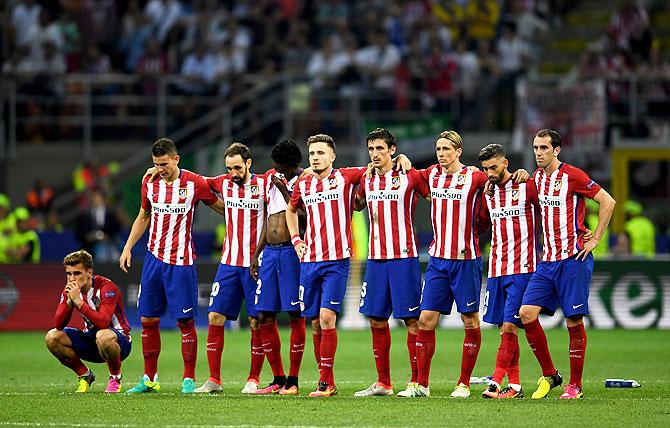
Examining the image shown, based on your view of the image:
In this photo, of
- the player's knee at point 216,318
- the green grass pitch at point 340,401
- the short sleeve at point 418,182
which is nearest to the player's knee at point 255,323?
the player's knee at point 216,318

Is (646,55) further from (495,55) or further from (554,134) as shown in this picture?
(554,134)

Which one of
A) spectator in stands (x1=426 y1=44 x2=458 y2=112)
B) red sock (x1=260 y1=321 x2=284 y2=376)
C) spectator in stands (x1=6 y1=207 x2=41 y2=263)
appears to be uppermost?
spectator in stands (x1=426 y1=44 x2=458 y2=112)

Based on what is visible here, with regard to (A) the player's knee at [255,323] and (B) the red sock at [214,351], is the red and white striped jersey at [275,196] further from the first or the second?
(B) the red sock at [214,351]

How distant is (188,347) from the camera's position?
1362 cm

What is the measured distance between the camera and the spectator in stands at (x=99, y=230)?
23.5m

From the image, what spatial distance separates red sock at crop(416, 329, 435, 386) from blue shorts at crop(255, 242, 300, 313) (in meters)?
1.25

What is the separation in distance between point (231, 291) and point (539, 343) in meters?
3.04

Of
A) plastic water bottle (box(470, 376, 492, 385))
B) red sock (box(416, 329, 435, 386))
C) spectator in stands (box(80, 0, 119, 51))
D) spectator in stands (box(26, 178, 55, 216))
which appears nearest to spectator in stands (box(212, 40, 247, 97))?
spectator in stands (box(80, 0, 119, 51))

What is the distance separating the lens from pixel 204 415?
448 inches

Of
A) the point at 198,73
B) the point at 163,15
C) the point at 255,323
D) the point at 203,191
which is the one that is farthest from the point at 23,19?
the point at 255,323

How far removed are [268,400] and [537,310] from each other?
261 cm

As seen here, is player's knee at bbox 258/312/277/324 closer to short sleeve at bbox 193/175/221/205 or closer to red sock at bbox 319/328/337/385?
red sock at bbox 319/328/337/385

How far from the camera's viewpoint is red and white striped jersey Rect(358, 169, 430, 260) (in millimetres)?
13078

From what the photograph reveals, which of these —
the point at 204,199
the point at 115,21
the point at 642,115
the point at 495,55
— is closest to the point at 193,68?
the point at 115,21
